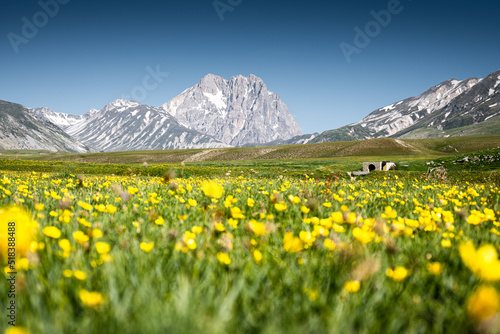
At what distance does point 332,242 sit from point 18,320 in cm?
210

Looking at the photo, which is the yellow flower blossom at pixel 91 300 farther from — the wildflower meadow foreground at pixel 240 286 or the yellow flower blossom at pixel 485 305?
the yellow flower blossom at pixel 485 305

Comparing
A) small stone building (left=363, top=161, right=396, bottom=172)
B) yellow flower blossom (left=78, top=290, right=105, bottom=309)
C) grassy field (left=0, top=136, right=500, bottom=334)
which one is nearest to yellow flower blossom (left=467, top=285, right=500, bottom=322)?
grassy field (left=0, top=136, right=500, bottom=334)

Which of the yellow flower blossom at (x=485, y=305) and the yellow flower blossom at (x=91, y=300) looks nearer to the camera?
the yellow flower blossom at (x=485, y=305)

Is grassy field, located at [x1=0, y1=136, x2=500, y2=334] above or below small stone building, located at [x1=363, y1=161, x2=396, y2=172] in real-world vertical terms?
above

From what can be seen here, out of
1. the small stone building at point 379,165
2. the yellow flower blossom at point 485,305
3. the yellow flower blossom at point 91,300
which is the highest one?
the yellow flower blossom at point 91,300

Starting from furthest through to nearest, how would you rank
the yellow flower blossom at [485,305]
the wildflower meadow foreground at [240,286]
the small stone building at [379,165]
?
the small stone building at [379,165] → the wildflower meadow foreground at [240,286] → the yellow flower blossom at [485,305]

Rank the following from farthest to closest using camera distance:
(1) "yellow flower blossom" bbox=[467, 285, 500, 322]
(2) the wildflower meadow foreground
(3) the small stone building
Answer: (3) the small stone building
(2) the wildflower meadow foreground
(1) "yellow flower blossom" bbox=[467, 285, 500, 322]

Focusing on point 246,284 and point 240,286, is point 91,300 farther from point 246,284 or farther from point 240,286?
point 246,284

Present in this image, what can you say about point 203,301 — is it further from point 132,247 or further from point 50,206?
point 50,206

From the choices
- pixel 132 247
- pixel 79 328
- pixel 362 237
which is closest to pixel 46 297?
pixel 79 328

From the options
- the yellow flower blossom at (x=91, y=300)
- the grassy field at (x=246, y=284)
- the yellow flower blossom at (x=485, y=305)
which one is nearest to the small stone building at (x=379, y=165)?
the grassy field at (x=246, y=284)

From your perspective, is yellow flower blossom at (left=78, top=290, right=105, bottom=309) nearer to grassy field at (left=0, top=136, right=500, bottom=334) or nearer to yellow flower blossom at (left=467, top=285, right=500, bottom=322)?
grassy field at (left=0, top=136, right=500, bottom=334)

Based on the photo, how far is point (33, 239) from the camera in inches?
91.9

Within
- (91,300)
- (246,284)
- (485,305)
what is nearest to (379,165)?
(246,284)
